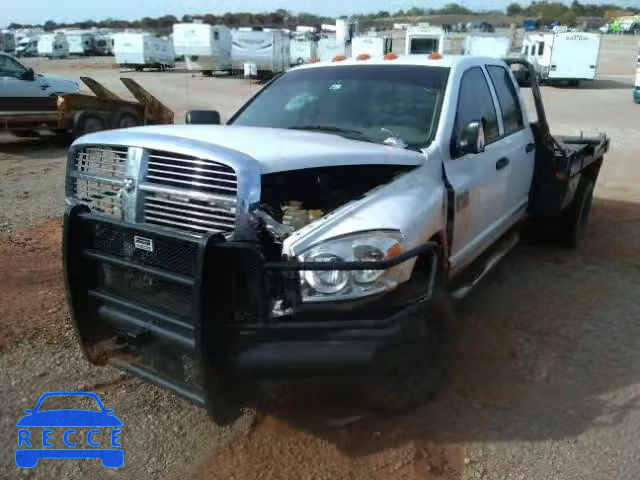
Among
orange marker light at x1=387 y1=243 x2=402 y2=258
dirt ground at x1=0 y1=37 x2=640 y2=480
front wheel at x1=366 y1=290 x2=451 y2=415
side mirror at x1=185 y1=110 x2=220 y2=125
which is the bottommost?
dirt ground at x1=0 y1=37 x2=640 y2=480

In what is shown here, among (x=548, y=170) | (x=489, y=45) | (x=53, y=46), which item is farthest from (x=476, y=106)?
(x=53, y=46)

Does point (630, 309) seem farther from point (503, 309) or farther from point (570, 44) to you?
point (570, 44)

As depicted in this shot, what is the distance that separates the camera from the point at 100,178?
10.6 feet

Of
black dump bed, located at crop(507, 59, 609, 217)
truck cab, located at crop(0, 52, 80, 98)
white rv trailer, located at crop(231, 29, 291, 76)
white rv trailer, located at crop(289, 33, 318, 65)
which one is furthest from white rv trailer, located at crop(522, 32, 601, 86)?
black dump bed, located at crop(507, 59, 609, 217)

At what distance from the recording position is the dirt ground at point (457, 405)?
3.02 m

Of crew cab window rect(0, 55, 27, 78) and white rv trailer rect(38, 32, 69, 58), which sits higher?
crew cab window rect(0, 55, 27, 78)

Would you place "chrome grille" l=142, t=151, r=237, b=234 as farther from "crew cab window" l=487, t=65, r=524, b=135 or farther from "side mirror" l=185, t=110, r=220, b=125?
"crew cab window" l=487, t=65, r=524, b=135

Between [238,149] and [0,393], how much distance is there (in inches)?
80.5

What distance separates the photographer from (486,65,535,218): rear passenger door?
4957 millimetres

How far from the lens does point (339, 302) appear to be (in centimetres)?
281

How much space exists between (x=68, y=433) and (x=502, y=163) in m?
3.43

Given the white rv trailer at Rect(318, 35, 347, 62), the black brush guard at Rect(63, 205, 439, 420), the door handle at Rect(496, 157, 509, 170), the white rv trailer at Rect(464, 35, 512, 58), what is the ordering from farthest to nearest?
1. the white rv trailer at Rect(318, 35, 347, 62)
2. the white rv trailer at Rect(464, 35, 512, 58)
3. the door handle at Rect(496, 157, 509, 170)
4. the black brush guard at Rect(63, 205, 439, 420)

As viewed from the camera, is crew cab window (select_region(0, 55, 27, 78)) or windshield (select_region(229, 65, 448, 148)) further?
crew cab window (select_region(0, 55, 27, 78))

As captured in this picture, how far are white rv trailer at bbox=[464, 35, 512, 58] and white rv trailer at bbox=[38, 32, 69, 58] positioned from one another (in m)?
44.5
